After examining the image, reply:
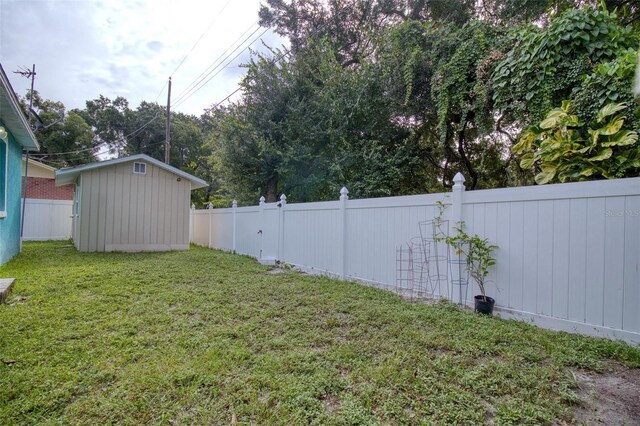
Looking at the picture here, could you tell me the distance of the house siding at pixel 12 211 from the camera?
6445mm

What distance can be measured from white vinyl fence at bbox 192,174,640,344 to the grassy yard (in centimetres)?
Answer: 31

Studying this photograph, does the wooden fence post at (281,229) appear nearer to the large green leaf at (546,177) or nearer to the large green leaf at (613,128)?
the large green leaf at (546,177)

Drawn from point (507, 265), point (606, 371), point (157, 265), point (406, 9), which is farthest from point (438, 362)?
point (406, 9)

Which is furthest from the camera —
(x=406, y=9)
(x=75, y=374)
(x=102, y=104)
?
(x=102, y=104)

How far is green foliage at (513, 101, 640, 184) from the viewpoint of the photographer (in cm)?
337

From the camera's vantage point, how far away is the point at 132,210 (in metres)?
9.79

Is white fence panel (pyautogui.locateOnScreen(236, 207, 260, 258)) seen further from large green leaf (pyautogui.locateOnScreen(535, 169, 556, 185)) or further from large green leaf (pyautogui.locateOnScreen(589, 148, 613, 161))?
large green leaf (pyautogui.locateOnScreen(589, 148, 613, 161))

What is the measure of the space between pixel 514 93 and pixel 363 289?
3.86m

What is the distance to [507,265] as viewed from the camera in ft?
11.7

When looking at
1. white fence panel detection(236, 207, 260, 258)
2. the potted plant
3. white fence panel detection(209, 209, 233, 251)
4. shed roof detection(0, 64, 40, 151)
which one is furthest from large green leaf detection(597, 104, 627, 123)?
white fence panel detection(209, 209, 233, 251)

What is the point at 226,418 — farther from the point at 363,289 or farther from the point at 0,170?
the point at 0,170

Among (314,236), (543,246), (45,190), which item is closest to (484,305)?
(543,246)

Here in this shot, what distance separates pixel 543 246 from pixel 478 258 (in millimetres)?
656

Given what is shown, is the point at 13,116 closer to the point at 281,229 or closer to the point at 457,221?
the point at 281,229
